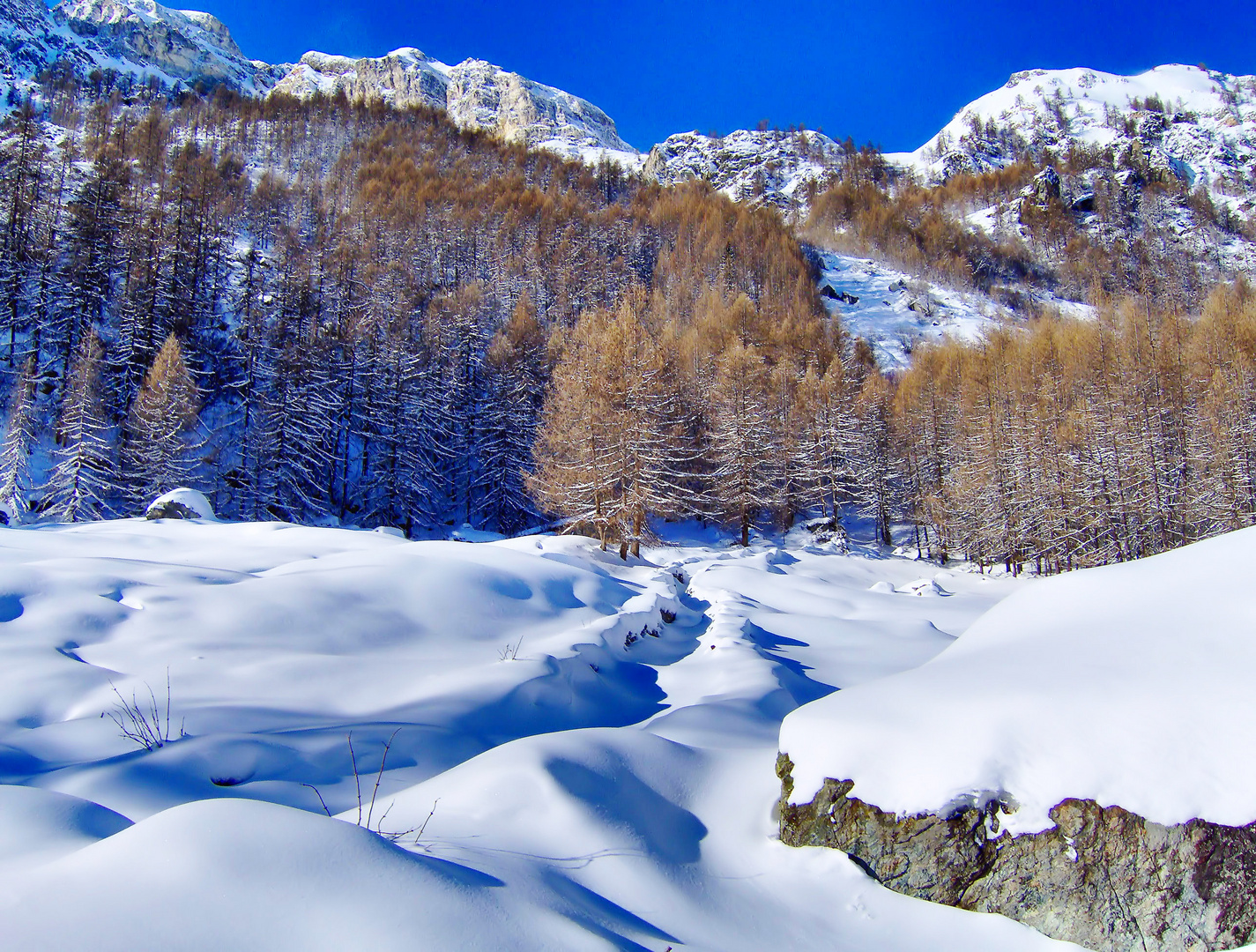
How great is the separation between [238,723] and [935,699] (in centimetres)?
506

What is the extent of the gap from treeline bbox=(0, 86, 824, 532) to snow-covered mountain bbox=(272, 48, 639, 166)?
7435cm

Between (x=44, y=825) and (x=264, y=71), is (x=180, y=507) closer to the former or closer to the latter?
(x=44, y=825)

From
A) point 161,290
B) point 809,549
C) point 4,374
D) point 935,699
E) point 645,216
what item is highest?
point 645,216

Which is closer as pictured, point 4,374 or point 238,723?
point 238,723

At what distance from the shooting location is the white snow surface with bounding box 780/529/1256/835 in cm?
266

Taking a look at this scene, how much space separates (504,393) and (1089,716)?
3572 cm

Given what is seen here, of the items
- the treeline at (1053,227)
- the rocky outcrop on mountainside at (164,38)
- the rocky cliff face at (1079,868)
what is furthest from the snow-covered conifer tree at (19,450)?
the rocky outcrop on mountainside at (164,38)

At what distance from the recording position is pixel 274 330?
37500 millimetres

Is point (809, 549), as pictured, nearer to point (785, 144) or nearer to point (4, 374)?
point (4, 374)

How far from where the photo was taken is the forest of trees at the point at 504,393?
24.3 meters

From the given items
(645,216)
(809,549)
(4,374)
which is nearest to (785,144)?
(645,216)

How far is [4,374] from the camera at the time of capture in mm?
28250

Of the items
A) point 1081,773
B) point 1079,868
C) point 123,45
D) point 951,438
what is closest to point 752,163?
point 951,438

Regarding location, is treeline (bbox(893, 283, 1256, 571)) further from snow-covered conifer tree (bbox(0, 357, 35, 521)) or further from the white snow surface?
snow-covered conifer tree (bbox(0, 357, 35, 521))
